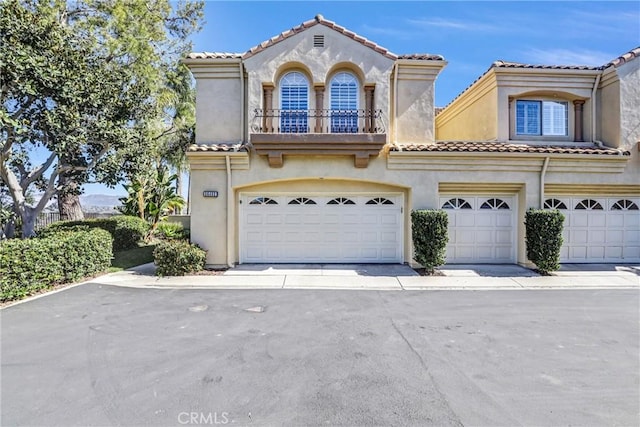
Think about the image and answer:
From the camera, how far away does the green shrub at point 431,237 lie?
33.4 feet

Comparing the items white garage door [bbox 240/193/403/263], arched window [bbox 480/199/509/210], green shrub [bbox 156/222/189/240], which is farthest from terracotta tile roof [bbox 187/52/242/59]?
arched window [bbox 480/199/509/210]

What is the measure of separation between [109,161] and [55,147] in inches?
77.5

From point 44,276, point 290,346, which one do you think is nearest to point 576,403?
point 290,346

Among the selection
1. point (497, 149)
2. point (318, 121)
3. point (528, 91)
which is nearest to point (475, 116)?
point (528, 91)

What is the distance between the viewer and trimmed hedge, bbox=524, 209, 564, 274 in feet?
33.3

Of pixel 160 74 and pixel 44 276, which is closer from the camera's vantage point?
pixel 44 276

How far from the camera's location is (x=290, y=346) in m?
5.27

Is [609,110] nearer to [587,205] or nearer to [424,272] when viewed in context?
[587,205]

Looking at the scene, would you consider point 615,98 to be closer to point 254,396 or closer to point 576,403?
point 576,403

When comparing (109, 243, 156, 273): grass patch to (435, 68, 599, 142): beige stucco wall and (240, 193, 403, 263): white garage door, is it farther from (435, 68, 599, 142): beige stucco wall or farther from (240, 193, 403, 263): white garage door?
(435, 68, 599, 142): beige stucco wall

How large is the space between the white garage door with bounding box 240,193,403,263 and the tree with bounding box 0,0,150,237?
5264 mm

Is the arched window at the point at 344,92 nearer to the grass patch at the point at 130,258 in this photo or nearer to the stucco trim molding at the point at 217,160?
the stucco trim molding at the point at 217,160

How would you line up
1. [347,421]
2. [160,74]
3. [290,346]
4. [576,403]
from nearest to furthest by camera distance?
[347,421] < [576,403] < [290,346] < [160,74]

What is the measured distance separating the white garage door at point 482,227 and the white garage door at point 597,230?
1.88 metres
